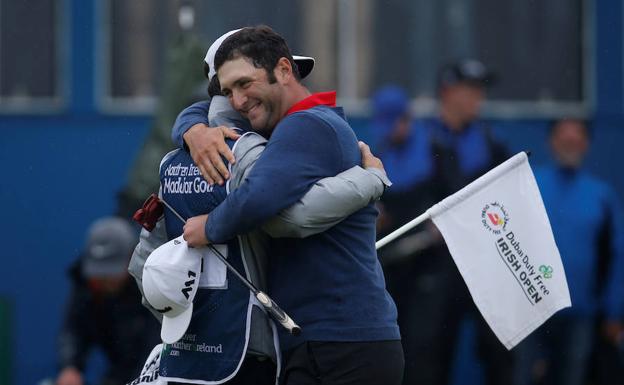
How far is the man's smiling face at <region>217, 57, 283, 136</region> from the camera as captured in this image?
4.49 metres

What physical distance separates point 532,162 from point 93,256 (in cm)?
261

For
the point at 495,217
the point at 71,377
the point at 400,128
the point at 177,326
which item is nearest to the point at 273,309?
the point at 177,326

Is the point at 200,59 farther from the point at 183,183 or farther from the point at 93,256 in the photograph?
the point at 183,183

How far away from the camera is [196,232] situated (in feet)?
14.4

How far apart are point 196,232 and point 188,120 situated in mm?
499

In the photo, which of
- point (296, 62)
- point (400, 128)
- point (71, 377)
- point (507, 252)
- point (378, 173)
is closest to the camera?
point (378, 173)

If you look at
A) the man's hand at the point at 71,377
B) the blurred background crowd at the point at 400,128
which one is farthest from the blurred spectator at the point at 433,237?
the man's hand at the point at 71,377

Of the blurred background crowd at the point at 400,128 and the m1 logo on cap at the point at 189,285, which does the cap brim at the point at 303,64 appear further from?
the blurred background crowd at the point at 400,128

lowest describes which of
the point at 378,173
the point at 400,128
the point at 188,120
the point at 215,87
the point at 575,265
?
the point at 575,265

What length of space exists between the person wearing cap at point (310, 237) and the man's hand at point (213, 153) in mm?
67

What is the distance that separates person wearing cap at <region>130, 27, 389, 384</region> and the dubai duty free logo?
2.50 ft

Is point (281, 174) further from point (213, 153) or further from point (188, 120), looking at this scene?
point (188, 120)

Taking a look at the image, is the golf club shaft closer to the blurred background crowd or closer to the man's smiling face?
the man's smiling face

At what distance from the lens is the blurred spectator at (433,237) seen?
8.30 meters
